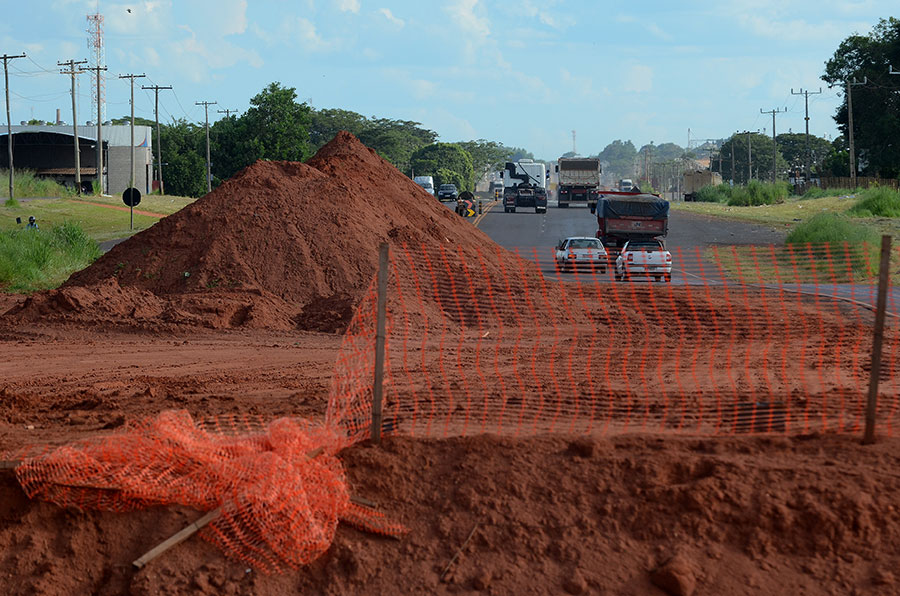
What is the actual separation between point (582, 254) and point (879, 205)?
97.7ft

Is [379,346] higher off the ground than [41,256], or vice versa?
[41,256]

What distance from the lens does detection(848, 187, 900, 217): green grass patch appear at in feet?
164

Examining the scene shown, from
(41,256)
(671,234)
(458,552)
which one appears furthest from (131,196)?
(458,552)

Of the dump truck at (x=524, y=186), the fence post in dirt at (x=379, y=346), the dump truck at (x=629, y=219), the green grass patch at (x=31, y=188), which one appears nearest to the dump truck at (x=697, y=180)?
the dump truck at (x=524, y=186)

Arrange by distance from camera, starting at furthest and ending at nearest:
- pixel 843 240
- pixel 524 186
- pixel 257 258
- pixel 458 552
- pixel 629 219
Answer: pixel 524 186, pixel 629 219, pixel 843 240, pixel 257 258, pixel 458 552

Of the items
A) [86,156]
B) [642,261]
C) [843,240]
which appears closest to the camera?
[642,261]

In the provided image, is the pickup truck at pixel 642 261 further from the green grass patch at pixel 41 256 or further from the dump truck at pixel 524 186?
the dump truck at pixel 524 186

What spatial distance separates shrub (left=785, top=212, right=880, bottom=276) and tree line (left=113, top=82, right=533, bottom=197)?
43845 mm

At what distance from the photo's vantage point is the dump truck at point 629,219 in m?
35.1

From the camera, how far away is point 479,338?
54.5 feet

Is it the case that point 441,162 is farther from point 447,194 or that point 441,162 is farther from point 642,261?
point 642,261

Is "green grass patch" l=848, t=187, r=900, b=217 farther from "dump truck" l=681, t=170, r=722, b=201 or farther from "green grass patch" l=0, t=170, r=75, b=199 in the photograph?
"dump truck" l=681, t=170, r=722, b=201

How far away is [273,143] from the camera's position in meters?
78.1

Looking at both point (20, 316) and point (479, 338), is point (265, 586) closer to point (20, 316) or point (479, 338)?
point (479, 338)
